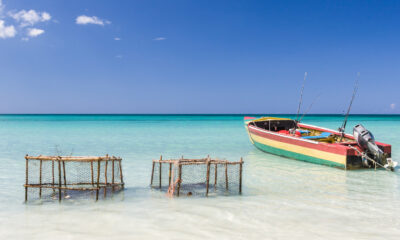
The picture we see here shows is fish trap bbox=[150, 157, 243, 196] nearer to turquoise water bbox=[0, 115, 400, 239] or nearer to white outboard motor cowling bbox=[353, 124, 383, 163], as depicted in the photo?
turquoise water bbox=[0, 115, 400, 239]

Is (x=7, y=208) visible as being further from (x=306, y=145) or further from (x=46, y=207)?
(x=306, y=145)

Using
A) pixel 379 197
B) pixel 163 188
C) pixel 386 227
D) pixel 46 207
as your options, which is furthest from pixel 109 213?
pixel 379 197

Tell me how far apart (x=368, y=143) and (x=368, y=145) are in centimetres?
8

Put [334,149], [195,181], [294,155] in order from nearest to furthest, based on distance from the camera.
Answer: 1. [195,181]
2. [334,149]
3. [294,155]

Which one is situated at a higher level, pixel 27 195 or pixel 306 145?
pixel 306 145

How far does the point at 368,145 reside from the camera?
11758mm

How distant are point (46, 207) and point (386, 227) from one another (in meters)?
7.42

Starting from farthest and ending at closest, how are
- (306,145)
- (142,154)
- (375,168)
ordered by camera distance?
1. (142,154)
2. (306,145)
3. (375,168)

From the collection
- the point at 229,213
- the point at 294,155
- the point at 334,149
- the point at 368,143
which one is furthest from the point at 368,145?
the point at 229,213

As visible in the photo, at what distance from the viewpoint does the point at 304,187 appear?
31.6 feet

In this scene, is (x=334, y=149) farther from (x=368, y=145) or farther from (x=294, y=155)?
(x=294, y=155)

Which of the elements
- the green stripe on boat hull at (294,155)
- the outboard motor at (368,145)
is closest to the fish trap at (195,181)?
the green stripe on boat hull at (294,155)

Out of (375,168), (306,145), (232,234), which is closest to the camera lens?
(232,234)

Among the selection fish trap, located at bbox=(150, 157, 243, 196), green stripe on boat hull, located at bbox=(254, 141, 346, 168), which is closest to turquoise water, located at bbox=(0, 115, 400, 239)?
fish trap, located at bbox=(150, 157, 243, 196)
